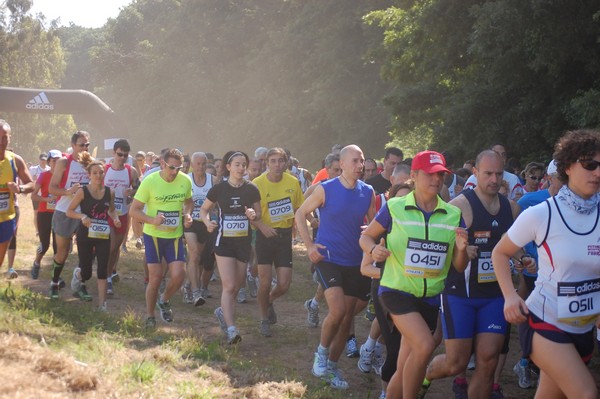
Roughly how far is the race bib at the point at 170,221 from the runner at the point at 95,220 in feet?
3.63

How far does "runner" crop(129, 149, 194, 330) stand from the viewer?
957cm

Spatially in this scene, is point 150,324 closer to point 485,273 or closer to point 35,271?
point 35,271

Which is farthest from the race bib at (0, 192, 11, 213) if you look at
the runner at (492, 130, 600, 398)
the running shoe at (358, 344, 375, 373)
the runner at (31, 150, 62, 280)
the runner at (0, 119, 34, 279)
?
the runner at (492, 130, 600, 398)

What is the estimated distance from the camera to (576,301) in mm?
4750

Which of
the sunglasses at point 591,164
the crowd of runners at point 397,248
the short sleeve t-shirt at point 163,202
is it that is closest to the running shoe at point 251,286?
the crowd of runners at point 397,248

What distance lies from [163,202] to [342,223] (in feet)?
9.06

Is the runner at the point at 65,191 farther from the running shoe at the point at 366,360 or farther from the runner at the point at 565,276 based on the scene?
the runner at the point at 565,276

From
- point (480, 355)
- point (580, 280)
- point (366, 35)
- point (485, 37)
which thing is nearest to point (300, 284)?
point (485, 37)

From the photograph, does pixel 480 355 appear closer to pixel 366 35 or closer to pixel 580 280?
pixel 580 280

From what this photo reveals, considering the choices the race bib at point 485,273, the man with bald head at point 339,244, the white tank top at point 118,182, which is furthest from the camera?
the white tank top at point 118,182

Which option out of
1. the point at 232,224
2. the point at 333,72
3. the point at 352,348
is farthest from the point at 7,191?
the point at 333,72

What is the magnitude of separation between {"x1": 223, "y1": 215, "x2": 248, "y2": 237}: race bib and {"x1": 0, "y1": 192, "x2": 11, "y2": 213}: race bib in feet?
8.03

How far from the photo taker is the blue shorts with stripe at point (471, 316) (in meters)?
6.22

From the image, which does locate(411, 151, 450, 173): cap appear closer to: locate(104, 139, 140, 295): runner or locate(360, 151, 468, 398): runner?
locate(360, 151, 468, 398): runner
